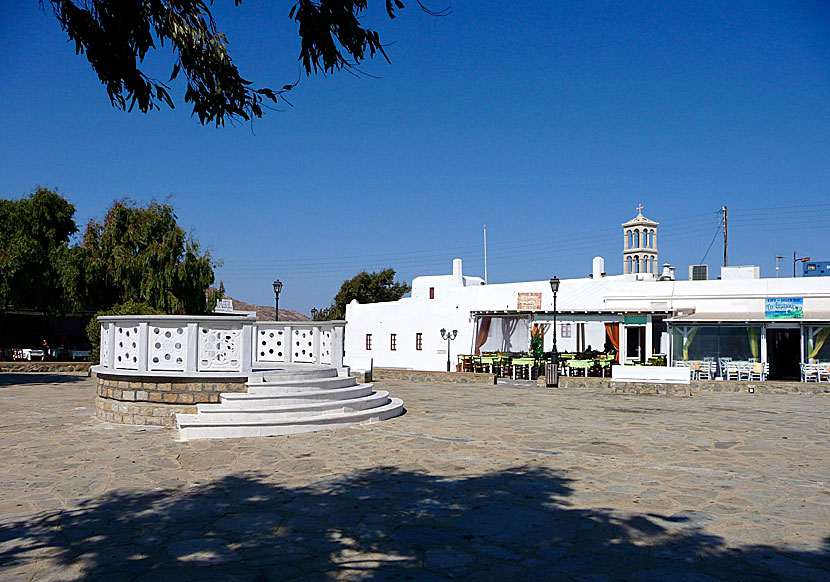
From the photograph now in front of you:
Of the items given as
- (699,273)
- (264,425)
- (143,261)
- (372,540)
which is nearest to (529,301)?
(699,273)

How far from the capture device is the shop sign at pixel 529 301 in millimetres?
31427

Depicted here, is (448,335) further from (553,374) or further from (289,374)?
(289,374)

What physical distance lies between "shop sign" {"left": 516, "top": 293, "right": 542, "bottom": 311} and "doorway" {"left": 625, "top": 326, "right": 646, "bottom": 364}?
15.4 feet

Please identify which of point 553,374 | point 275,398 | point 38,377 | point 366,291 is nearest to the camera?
point 275,398

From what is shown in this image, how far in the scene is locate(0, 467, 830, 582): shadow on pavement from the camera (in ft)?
14.5

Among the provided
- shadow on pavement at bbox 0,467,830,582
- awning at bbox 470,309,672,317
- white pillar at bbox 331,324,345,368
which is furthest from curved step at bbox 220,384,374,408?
awning at bbox 470,309,672,317

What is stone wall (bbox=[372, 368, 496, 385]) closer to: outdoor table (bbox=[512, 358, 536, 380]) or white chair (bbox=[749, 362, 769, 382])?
outdoor table (bbox=[512, 358, 536, 380])

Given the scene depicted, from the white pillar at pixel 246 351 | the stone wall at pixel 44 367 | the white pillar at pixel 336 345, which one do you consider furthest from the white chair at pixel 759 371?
the stone wall at pixel 44 367

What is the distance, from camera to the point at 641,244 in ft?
124

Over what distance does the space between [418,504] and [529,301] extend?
26.2 metres

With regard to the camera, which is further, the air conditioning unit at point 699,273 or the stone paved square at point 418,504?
the air conditioning unit at point 699,273

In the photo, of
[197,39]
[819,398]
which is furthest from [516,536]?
[819,398]

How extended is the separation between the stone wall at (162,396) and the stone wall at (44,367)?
50.8 ft

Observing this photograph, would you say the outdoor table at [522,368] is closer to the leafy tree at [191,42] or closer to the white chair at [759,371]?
the white chair at [759,371]
